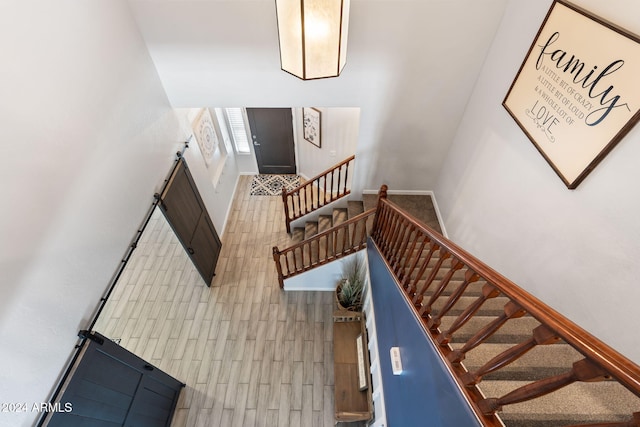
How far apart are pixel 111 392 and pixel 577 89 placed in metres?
3.92

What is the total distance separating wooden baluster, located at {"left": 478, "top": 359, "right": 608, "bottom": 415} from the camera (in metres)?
0.80

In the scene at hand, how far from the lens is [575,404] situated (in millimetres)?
1352

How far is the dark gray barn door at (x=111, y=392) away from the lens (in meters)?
1.94

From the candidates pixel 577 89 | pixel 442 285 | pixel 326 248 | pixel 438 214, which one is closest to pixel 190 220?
pixel 326 248

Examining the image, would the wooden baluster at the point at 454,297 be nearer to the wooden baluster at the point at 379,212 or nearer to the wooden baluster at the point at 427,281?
the wooden baluster at the point at 427,281

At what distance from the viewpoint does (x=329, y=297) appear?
14.2 ft

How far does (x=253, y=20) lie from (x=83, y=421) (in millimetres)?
3404

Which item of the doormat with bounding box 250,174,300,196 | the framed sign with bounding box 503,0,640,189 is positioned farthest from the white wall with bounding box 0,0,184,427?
the doormat with bounding box 250,174,300,196

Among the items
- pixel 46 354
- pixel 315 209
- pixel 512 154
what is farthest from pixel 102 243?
pixel 512 154

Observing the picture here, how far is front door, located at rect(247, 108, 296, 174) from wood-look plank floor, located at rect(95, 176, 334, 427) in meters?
2.24

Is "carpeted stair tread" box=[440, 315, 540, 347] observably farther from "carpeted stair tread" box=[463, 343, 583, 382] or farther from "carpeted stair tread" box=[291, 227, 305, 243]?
"carpeted stair tread" box=[291, 227, 305, 243]

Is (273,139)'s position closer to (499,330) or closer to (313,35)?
(313,35)

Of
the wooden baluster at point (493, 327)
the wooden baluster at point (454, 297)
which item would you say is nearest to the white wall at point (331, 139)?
the wooden baluster at point (454, 297)

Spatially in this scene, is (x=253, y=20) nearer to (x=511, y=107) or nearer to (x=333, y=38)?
(x=333, y=38)
